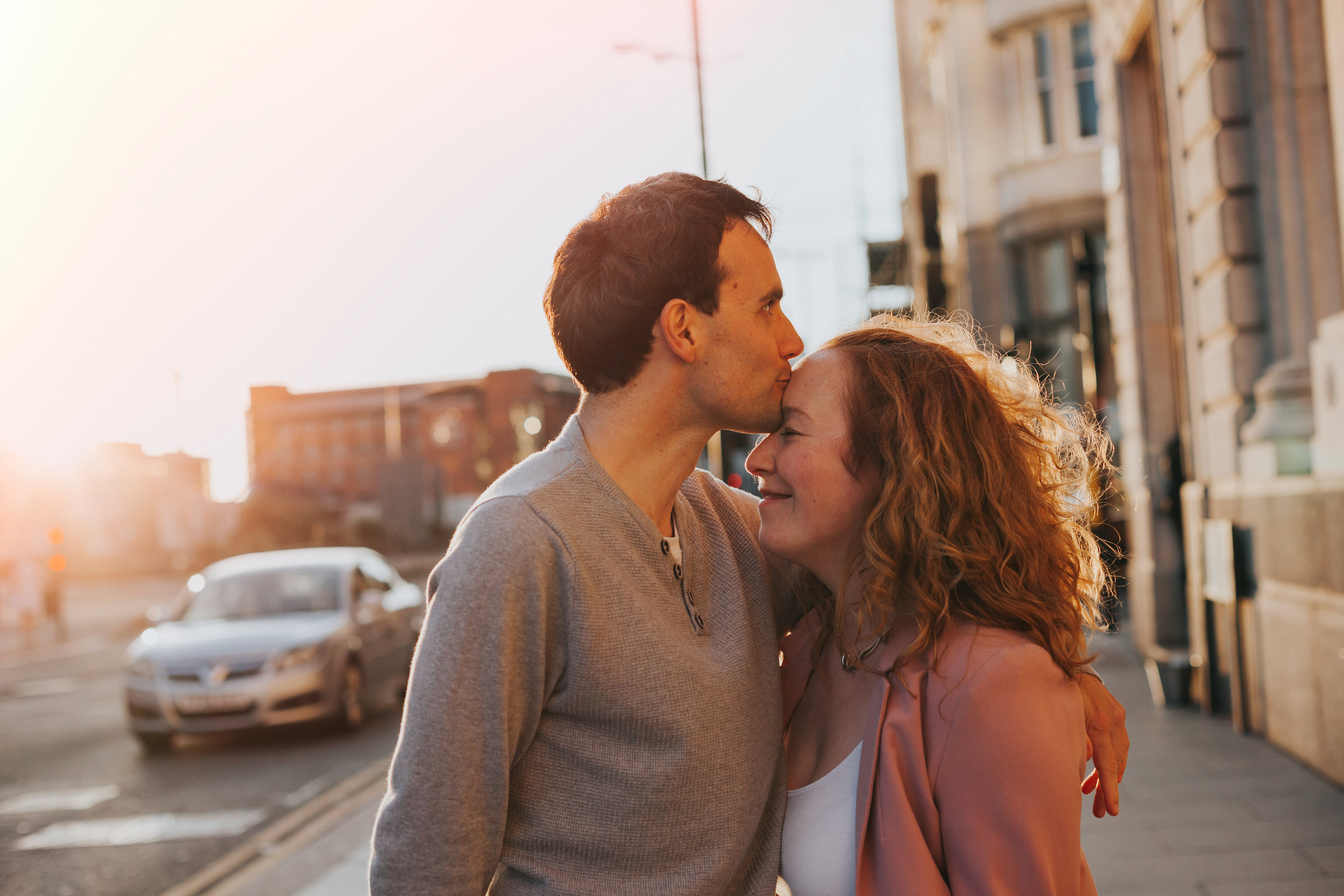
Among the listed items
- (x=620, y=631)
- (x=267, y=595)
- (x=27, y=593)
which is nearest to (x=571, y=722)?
(x=620, y=631)

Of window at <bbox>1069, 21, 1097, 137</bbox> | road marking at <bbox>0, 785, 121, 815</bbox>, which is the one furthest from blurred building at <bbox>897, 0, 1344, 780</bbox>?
road marking at <bbox>0, 785, 121, 815</bbox>

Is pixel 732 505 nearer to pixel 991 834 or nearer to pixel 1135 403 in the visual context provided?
pixel 991 834

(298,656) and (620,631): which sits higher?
(620,631)

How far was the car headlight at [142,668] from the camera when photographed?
28.9 feet

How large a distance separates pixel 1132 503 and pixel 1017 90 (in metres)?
9.24

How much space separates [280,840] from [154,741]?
3.44m

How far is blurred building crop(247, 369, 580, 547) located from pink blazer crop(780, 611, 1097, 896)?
113ft

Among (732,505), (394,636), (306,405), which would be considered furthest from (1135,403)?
(306,405)

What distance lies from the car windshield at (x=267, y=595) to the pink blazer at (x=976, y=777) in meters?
8.71

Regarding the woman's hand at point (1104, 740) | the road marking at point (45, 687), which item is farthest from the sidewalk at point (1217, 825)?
the road marking at point (45, 687)

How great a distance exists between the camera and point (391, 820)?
5.47 feet

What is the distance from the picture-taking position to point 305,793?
7.49 metres

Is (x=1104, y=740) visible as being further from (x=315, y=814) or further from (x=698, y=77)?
(x=315, y=814)

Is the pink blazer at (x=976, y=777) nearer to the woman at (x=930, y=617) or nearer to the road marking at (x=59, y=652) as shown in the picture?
the woman at (x=930, y=617)
